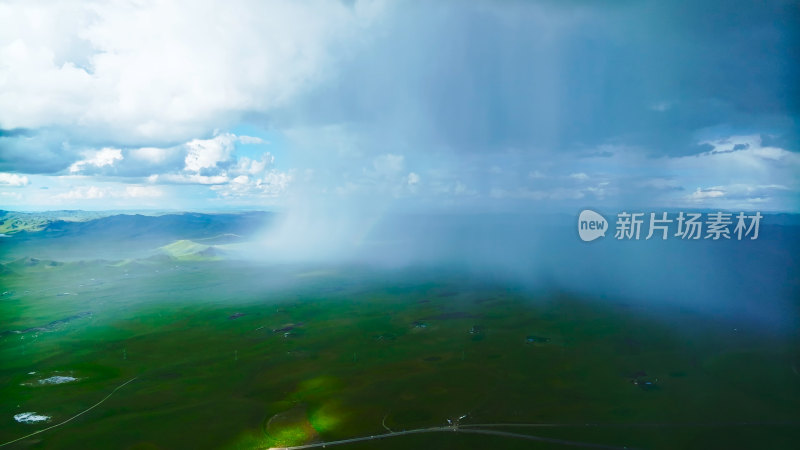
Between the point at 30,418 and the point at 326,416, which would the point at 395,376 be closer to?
the point at 326,416

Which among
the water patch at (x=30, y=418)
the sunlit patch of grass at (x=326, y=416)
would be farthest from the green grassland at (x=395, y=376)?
the water patch at (x=30, y=418)

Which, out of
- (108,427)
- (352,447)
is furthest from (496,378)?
(108,427)

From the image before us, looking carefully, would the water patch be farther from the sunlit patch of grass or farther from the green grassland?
the sunlit patch of grass

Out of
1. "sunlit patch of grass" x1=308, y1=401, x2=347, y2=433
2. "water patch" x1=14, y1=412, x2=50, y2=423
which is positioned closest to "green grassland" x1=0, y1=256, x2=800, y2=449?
"sunlit patch of grass" x1=308, y1=401, x2=347, y2=433

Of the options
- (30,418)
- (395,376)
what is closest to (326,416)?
(395,376)

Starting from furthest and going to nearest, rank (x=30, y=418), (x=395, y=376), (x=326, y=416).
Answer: (x=395, y=376)
(x=30, y=418)
(x=326, y=416)

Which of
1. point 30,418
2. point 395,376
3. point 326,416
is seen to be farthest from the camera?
point 395,376

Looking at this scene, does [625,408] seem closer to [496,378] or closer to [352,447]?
[496,378]
